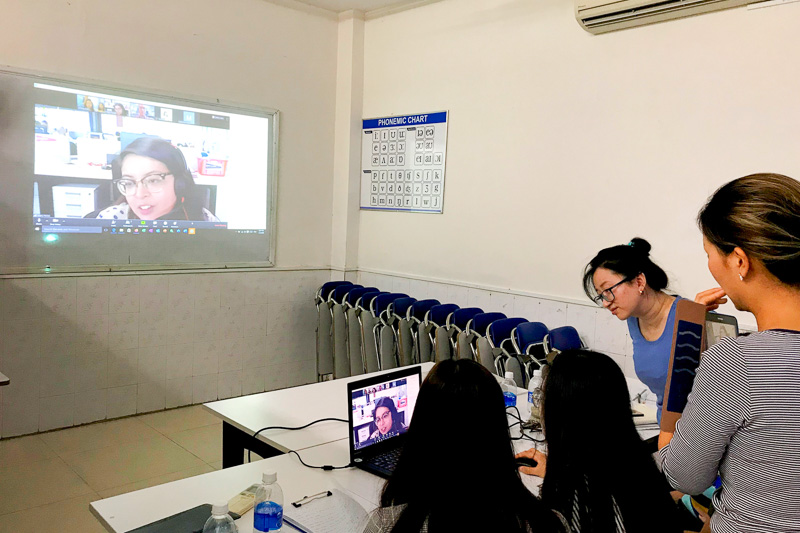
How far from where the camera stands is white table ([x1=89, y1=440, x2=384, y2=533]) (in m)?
1.84

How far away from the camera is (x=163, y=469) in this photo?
12.8 ft

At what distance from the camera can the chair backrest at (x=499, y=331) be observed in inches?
162

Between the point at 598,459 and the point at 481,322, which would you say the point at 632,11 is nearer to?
the point at 481,322

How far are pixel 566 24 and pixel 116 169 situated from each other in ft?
10.6

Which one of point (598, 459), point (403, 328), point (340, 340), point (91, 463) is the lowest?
point (91, 463)

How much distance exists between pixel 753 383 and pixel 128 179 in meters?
4.37

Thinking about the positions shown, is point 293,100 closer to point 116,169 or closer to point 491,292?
point 116,169

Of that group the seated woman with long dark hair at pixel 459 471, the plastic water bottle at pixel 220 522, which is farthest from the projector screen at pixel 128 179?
the seated woman with long dark hair at pixel 459 471

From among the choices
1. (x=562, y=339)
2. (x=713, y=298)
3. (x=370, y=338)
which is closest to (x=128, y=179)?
(x=370, y=338)

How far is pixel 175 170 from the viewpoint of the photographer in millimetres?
4844

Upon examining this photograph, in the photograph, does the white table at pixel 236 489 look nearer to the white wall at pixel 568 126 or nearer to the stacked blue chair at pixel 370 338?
the white wall at pixel 568 126

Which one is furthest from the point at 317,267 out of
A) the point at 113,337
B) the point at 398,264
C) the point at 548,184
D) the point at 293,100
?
the point at 548,184

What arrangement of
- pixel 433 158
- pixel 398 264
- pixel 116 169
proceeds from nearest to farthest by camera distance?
pixel 116 169, pixel 433 158, pixel 398 264

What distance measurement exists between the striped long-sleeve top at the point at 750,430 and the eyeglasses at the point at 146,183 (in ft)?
13.9
